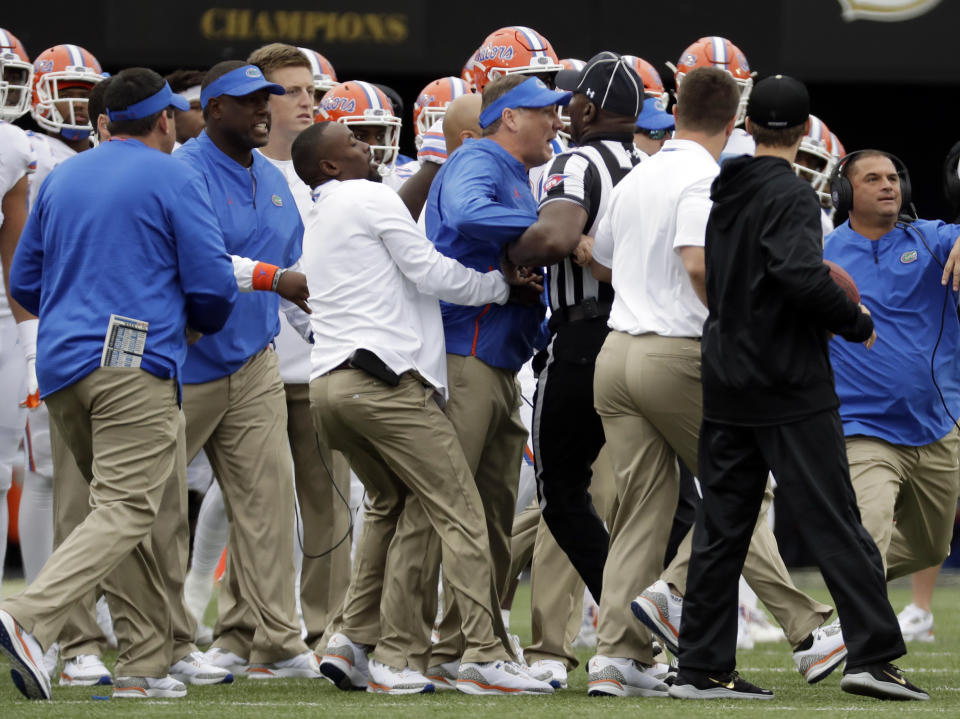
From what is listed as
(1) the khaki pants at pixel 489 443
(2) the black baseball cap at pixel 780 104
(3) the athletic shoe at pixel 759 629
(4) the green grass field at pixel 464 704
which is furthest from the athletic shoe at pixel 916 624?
(2) the black baseball cap at pixel 780 104

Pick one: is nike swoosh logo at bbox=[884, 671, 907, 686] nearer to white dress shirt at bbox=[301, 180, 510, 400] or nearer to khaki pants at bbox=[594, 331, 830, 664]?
khaki pants at bbox=[594, 331, 830, 664]

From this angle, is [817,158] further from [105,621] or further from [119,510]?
[119,510]

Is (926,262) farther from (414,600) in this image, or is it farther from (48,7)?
(48,7)

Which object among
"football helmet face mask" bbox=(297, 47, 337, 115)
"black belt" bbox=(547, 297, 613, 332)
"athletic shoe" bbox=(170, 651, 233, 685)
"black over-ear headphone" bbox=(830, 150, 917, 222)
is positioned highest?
"football helmet face mask" bbox=(297, 47, 337, 115)

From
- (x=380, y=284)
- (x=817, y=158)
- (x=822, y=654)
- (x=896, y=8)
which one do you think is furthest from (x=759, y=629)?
(x=896, y=8)

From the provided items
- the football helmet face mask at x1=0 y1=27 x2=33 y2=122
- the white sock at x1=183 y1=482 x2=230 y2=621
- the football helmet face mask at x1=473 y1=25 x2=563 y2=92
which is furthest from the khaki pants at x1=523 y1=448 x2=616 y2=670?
the football helmet face mask at x1=0 y1=27 x2=33 y2=122

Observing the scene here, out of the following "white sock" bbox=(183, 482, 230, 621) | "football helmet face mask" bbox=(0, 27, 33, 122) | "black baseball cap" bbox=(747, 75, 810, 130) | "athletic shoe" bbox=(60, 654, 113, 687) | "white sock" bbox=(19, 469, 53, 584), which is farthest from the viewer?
"white sock" bbox=(183, 482, 230, 621)

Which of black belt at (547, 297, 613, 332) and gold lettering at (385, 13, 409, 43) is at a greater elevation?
gold lettering at (385, 13, 409, 43)

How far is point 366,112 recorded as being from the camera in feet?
24.5

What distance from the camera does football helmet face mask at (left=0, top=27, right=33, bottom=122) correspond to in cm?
713

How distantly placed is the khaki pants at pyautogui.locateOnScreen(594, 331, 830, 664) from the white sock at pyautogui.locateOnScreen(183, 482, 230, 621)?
227 centimetres

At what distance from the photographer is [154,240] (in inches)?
217

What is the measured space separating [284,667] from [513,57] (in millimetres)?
2936

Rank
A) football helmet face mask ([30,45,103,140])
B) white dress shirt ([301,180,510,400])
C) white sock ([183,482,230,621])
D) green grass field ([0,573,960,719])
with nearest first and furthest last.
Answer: green grass field ([0,573,960,719])
white dress shirt ([301,180,510,400])
football helmet face mask ([30,45,103,140])
white sock ([183,482,230,621])
